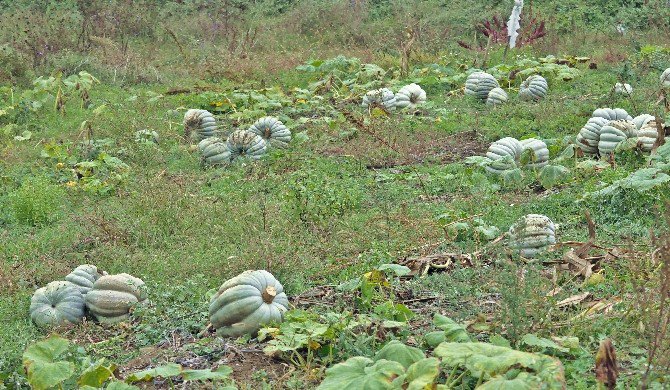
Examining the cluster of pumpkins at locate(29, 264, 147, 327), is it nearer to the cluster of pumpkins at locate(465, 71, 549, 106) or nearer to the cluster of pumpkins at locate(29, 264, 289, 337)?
the cluster of pumpkins at locate(29, 264, 289, 337)

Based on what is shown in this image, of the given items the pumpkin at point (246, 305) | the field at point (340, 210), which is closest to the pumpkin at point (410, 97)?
the field at point (340, 210)

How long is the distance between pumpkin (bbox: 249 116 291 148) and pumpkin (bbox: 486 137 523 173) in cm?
267

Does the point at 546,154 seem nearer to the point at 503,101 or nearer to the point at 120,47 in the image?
the point at 503,101

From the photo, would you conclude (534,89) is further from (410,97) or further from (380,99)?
(380,99)

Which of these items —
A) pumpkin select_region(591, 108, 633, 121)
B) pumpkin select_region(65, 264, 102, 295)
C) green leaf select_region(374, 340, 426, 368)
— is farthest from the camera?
pumpkin select_region(591, 108, 633, 121)

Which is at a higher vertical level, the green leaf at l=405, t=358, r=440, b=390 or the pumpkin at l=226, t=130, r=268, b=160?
the green leaf at l=405, t=358, r=440, b=390

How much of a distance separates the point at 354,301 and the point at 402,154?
194 inches

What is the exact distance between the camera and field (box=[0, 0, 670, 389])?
4914 mm

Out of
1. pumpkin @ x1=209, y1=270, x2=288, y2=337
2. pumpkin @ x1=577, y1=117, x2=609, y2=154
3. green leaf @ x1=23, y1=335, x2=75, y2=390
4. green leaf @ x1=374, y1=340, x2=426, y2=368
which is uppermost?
green leaf @ x1=374, y1=340, x2=426, y2=368

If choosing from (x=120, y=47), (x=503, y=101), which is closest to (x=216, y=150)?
(x=503, y=101)

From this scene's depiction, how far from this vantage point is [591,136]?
9.95 meters

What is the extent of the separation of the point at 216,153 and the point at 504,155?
3.20 metres

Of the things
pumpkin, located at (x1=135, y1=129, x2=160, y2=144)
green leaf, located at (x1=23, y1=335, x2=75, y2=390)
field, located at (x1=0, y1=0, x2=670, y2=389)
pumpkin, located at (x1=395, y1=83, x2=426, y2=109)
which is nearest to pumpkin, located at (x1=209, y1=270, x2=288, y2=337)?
field, located at (x1=0, y1=0, x2=670, y2=389)

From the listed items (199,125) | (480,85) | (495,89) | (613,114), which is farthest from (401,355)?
(480,85)
